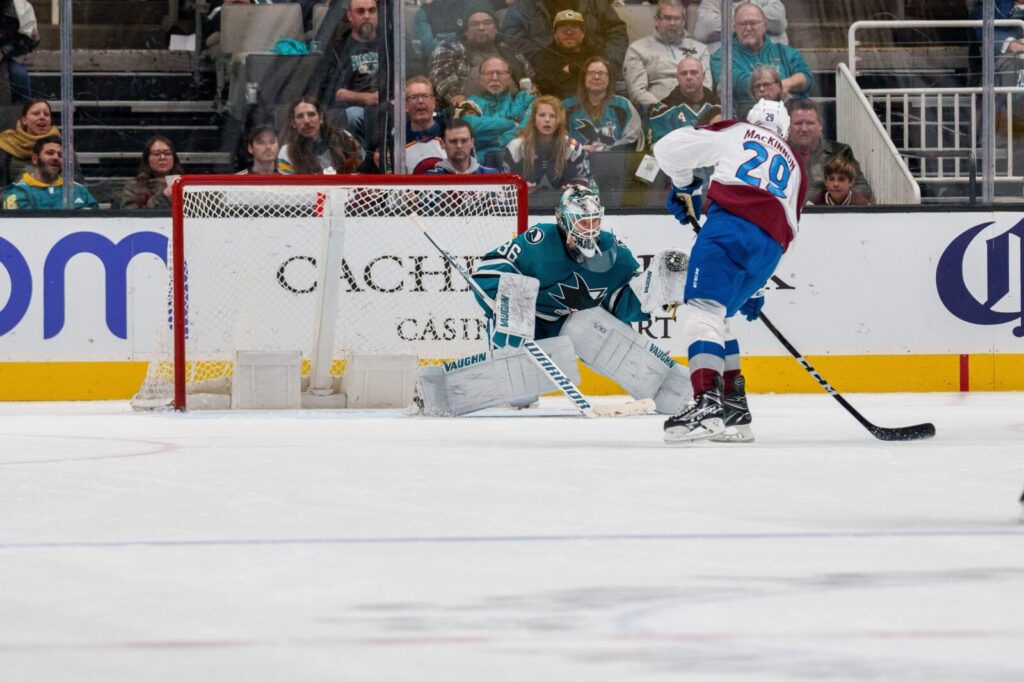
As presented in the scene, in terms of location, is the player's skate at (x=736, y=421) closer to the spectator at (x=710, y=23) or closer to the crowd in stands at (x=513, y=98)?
the crowd in stands at (x=513, y=98)

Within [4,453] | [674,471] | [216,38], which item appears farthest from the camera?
[216,38]

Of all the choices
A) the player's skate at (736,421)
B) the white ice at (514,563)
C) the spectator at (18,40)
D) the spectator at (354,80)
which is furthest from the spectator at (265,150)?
the player's skate at (736,421)

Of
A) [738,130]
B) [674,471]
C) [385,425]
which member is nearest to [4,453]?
[385,425]

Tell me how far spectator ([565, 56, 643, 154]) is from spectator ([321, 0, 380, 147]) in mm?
819

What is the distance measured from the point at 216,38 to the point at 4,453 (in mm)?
3225

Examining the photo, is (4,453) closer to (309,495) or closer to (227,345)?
(309,495)

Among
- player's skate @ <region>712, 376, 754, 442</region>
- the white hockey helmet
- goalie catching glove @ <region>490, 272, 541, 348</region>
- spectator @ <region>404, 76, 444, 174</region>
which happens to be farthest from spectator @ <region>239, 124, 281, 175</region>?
player's skate @ <region>712, 376, 754, 442</region>

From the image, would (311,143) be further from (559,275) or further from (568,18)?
(559,275)

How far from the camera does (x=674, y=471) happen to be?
385 cm

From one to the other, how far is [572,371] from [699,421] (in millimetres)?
1437

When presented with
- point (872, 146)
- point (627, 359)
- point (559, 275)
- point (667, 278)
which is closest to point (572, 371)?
point (627, 359)

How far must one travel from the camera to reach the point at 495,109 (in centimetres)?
725

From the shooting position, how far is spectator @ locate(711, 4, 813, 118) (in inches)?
290

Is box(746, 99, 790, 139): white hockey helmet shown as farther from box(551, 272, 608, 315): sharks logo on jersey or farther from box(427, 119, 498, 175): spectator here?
box(427, 119, 498, 175): spectator
